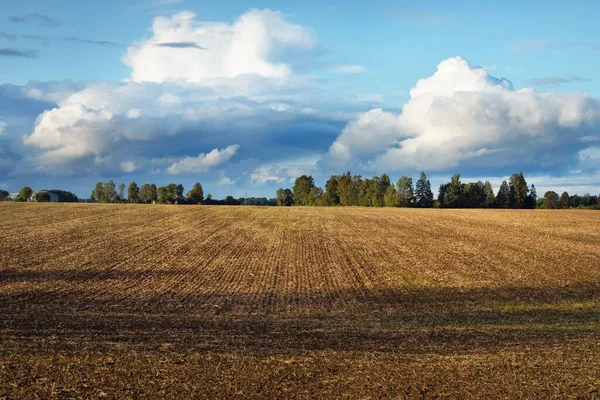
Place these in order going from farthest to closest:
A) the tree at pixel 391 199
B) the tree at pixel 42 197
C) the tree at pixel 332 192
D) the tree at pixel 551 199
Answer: the tree at pixel 332 192, the tree at pixel 551 199, the tree at pixel 391 199, the tree at pixel 42 197

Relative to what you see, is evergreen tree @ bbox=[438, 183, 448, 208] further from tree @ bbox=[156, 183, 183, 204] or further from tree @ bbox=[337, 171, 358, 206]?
tree @ bbox=[156, 183, 183, 204]

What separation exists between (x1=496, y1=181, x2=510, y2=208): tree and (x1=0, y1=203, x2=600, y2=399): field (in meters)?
96.6

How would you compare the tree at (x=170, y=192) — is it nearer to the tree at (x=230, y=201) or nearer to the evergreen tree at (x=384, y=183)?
the tree at (x=230, y=201)

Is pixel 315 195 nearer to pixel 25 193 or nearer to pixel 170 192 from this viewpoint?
pixel 170 192

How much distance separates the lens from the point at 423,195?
152 metres

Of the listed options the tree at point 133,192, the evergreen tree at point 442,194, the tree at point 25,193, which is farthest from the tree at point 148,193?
the evergreen tree at point 442,194

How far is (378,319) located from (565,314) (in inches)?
304

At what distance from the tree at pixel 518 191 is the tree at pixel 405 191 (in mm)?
24398

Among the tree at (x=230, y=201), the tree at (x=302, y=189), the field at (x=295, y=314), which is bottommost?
the field at (x=295, y=314)

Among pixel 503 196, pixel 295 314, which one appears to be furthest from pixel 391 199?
pixel 295 314

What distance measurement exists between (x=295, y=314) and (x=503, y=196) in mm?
132250

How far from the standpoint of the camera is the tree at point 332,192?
174 m

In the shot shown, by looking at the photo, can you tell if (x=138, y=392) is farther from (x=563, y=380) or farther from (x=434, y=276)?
(x=434, y=276)

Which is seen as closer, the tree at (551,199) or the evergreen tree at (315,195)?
the tree at (551,199)
